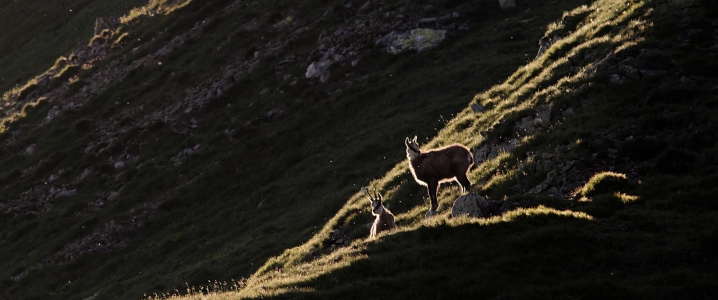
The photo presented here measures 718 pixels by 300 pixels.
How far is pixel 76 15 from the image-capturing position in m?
83.8

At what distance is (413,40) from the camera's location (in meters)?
48.8

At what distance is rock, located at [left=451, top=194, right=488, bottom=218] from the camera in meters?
19.1

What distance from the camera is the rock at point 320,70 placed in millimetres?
48875

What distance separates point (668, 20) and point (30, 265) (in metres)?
35.8

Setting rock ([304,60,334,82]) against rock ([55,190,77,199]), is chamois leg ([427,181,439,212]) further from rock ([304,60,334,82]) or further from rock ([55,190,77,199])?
rock ([55,190,77,199])

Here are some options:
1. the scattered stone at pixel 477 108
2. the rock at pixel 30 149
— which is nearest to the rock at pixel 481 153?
the scattered stone at pixel 477 108

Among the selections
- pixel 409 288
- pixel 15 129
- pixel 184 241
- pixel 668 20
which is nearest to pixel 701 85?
pixel 668 20

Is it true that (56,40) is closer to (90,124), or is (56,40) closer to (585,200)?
(90,124)

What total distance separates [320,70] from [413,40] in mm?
6908

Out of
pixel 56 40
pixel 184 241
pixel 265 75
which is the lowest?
pixel 184 241

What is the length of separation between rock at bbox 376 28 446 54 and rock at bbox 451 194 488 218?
29.7 m

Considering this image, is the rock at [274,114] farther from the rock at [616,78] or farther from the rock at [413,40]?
the rock at [616,78]

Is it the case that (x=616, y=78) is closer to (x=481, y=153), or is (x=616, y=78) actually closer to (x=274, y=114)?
(x=481, y=153)

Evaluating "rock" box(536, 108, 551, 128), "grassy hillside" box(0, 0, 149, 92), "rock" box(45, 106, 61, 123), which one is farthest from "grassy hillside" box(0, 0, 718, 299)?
"grassy hillside" box(0, 0, 149, 92)
